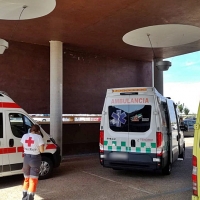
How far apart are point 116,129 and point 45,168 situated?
2285 mm

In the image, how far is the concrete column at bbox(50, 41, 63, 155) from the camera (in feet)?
36.2

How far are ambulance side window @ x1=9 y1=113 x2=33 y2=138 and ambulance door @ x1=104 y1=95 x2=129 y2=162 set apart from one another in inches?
88.5

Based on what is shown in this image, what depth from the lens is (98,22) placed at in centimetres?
919

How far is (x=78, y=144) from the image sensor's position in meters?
12.8

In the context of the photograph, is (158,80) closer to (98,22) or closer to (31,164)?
(98,22)

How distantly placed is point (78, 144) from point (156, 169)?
19.1 ft

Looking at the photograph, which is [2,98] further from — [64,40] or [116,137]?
[64,40]

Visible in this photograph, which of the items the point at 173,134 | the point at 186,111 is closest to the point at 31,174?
the point at 173,134

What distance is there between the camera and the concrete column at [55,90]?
434 inches

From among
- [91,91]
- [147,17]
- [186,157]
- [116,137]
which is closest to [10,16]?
[147,17]

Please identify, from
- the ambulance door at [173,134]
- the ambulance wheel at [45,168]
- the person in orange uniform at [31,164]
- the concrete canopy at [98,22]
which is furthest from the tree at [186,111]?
the person in orange uniform at [31,164]

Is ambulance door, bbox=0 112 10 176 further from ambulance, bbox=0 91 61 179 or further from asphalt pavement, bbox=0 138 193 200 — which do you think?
asphalt pavement, bbox=0 138 193 200

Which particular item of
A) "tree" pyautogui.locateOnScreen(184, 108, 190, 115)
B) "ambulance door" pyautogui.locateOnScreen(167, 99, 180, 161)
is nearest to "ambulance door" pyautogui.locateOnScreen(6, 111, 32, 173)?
"ambulance door" pyautogui.locateOnScreen(167, 99, 180, 161)

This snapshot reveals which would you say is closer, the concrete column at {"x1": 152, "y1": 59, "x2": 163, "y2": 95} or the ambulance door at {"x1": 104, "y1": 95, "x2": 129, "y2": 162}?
the ambulance door at {"x1": 104, "y1": 95, "x2": 129, "y2": 162}
